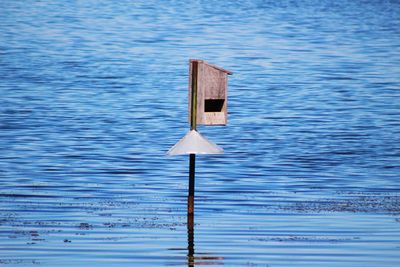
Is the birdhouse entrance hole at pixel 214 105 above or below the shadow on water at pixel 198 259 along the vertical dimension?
above

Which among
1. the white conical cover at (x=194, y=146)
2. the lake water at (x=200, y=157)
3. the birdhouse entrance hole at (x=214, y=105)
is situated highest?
the birdhouse entrance hole at (x=214, y=105)

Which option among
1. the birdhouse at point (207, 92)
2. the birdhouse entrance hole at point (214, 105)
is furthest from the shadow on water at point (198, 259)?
the birdhouse entrance hole at point (214, 105)

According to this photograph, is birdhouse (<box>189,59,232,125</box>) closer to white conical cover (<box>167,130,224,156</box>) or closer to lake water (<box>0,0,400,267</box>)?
white conical cover (<box>167,130,224,156</box>)

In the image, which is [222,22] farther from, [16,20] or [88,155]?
[88,155]

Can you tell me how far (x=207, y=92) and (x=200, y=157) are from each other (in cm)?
1173

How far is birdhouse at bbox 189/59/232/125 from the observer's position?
16203 mm

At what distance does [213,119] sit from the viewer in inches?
653

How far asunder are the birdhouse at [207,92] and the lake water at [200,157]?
1466mm

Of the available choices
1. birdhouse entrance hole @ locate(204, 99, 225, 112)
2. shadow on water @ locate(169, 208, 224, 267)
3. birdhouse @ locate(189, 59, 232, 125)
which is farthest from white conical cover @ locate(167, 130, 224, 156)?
shadow on water @ locate(169, 208, 224, 267)

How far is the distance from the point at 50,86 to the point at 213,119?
32883mm

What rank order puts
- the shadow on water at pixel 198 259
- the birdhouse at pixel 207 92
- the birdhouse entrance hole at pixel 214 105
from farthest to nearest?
the birdhouse entrance hole at pixel 214 105
the birdhouse at pixel 207 92
the shadow on water at pixel 198 259

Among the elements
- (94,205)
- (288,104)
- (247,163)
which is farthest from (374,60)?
(94,205)

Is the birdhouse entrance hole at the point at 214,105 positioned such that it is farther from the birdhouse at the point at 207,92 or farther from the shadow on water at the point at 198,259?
the shadow on water at the point at 198,259

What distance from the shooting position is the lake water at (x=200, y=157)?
15.9 m
